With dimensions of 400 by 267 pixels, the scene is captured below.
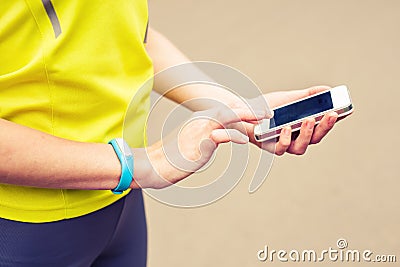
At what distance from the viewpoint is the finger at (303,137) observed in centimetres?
65

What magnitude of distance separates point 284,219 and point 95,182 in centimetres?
106

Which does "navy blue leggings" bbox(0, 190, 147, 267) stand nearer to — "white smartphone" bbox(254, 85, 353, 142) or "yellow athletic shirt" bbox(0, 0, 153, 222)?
"yellow athletic shirt" bbox(0, 0, 153, 222)

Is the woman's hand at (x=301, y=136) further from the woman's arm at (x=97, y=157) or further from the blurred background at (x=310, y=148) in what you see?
the blurred background at (x=310, y=148)

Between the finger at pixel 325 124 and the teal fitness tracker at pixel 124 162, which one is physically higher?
the finger at pixel 325 124

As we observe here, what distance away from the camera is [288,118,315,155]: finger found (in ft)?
2.14

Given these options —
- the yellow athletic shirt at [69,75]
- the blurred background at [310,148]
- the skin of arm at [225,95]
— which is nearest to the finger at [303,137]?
the skin of arm at [225,95]

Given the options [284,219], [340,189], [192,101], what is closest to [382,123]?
[340,189]
